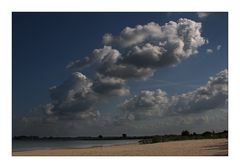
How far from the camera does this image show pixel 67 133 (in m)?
11.7

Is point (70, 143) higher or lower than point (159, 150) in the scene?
higher

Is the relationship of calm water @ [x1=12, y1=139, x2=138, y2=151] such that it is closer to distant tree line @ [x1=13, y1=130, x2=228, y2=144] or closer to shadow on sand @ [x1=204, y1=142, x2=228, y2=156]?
distant tree line @ [x1=13, y1=130, x2=228, y2=144]

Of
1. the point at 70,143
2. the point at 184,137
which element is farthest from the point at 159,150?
the point at 70,143

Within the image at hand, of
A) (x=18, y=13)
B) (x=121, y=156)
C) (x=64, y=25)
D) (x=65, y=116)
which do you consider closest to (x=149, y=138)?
(x=121, y=156)

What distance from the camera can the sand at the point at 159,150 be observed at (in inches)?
449

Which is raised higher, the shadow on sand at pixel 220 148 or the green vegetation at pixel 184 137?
the green vegetation at pixel 184 137

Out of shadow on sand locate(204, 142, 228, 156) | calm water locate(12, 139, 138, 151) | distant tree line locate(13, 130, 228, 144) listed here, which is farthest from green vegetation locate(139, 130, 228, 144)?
calm water locate(12, 139, 138, 151)

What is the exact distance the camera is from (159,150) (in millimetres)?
11938

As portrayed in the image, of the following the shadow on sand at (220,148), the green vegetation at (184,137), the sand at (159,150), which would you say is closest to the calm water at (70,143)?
the sand at (159,150)

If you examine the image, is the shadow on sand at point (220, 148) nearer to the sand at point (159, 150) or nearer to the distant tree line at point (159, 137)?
the sand at point (159, 150)

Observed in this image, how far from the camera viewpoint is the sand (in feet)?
37.4

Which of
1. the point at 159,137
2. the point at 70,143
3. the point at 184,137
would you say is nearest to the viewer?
the point at 70,143

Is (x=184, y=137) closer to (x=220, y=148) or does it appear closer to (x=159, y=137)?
(x=159, y=137)
